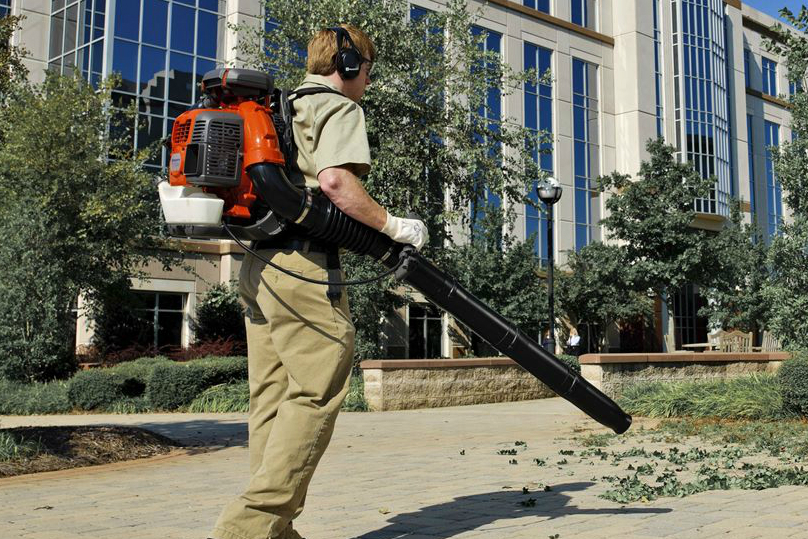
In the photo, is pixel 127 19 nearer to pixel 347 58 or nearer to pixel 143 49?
pixel 143 49

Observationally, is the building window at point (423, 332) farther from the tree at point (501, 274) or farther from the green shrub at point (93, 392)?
the green shrub at point (93, 392)

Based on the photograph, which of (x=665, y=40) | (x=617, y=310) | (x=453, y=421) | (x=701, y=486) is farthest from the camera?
(x=665, y=40)

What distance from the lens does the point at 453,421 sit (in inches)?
477

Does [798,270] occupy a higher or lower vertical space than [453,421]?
higher

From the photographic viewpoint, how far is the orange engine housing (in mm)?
3307

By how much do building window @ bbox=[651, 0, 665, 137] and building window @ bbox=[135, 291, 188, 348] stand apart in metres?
25.4

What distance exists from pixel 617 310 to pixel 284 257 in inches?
1173

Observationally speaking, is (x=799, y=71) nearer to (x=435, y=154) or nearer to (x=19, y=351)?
(x=435, y=154)

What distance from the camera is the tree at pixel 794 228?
43.6ft

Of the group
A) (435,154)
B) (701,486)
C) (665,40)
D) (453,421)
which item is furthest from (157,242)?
(665,40)

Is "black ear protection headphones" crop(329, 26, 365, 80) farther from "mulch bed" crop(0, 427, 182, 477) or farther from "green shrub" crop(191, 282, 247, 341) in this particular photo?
"green shrub" crop(191, 282, 247, 341)

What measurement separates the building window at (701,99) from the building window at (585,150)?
4492 mm

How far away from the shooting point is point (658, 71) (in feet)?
139

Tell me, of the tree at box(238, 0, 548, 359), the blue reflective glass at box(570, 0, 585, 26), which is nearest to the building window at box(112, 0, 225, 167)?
the tree at box(238, 0, 548, 359)
